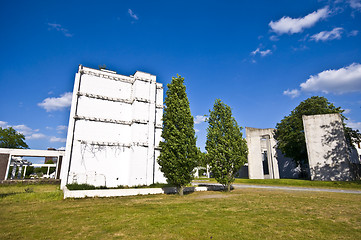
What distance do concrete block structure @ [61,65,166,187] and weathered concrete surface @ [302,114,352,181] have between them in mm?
26769

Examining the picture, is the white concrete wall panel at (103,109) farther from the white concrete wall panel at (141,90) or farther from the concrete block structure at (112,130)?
the white concrete wall panel at (141,90)

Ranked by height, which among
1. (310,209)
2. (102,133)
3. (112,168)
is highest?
(102,133)

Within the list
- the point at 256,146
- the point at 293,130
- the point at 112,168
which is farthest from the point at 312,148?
the point at 112,168

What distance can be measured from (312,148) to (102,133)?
35387 millimetres

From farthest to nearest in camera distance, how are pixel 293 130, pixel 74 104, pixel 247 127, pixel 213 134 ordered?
pixel 247 127 → pixel 293 130 → pixel 74 104 → pixel 213 134

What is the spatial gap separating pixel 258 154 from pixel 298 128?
9.59 m

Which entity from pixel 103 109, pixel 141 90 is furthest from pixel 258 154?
pixel 103 109

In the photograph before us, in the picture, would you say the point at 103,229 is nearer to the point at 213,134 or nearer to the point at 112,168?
the point at 213,134

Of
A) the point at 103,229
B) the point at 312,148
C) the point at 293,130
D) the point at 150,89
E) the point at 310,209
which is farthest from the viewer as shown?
the point at 293,130

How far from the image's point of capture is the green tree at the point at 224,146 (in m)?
20.9

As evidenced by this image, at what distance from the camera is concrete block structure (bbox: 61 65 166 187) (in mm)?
26250

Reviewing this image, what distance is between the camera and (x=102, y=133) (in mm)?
28078

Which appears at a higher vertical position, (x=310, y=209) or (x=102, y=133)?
(x=102, y=133)

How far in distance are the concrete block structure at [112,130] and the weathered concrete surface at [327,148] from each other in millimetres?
26769
